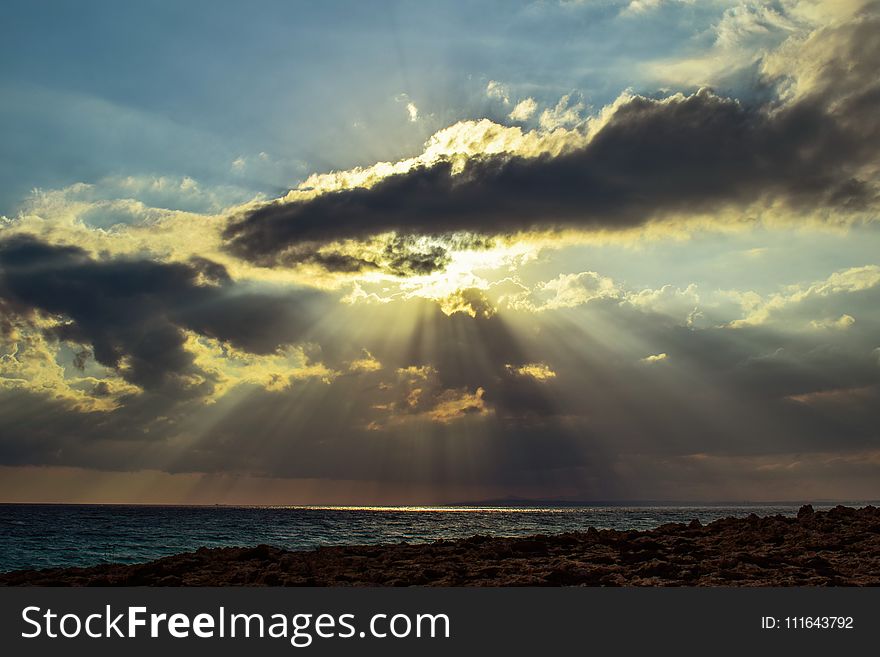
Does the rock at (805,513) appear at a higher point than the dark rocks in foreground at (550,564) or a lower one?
higher

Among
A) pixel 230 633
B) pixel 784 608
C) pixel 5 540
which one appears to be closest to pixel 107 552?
pixel 5 540

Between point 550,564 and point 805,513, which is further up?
point 805,513

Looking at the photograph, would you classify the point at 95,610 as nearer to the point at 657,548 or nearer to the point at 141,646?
the point at 141,646

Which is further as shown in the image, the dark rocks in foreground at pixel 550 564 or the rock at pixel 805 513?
the rock at pixel 805 513

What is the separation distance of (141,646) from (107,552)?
4568 cm

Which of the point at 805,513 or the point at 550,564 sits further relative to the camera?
the point at 805,513

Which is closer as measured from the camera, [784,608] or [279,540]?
[784,608]

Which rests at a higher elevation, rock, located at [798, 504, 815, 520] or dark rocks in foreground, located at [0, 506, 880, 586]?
rock, located at [798, 504, 815, 520]

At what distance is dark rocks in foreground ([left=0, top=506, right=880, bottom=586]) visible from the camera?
20188mm

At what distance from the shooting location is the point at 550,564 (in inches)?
895

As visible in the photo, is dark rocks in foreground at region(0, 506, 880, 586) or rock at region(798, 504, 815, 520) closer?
dark rocks in foreground at region(0, 506, 880, 586)

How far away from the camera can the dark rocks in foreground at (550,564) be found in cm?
2019

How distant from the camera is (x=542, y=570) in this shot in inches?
844

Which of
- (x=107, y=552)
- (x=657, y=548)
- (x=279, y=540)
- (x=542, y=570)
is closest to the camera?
(x=542, y=570)
